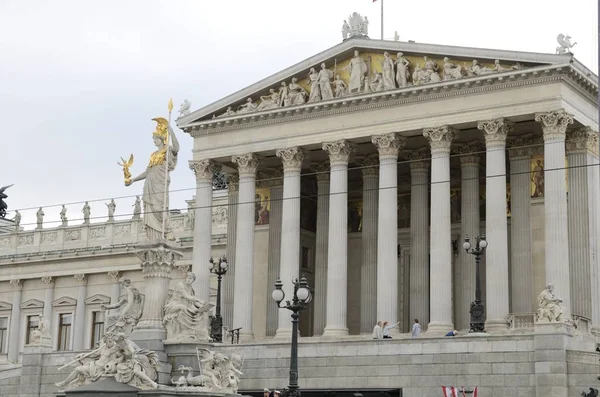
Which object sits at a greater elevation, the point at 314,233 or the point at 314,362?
the point at 314,233

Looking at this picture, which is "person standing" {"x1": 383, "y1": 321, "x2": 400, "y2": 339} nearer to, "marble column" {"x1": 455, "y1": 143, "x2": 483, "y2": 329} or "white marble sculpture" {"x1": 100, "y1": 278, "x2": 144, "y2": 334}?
"marble column" {"x1": 455, "y1": 143, "x2": 483, "y2": 329}

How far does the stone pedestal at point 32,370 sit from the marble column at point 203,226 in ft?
32.7

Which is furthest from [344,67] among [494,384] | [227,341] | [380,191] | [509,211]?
[494,384]

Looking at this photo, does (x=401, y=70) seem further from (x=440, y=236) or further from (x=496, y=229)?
(x=496, y=229)

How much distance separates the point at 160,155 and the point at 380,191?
1994 centimetres

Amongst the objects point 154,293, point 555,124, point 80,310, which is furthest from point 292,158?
point 80,310

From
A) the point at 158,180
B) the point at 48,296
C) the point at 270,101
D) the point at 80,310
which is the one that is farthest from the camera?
the point at 48,296

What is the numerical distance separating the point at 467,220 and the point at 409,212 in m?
5.77

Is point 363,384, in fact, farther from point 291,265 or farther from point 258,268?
point 258,268

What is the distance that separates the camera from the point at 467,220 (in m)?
53.4

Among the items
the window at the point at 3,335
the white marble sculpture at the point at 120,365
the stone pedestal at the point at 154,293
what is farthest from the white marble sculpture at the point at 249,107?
the window at the point at 3,335

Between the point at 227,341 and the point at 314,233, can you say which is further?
the point at 314,233

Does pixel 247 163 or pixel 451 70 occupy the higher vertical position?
pixel 451 70

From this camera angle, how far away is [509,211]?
53688mm
